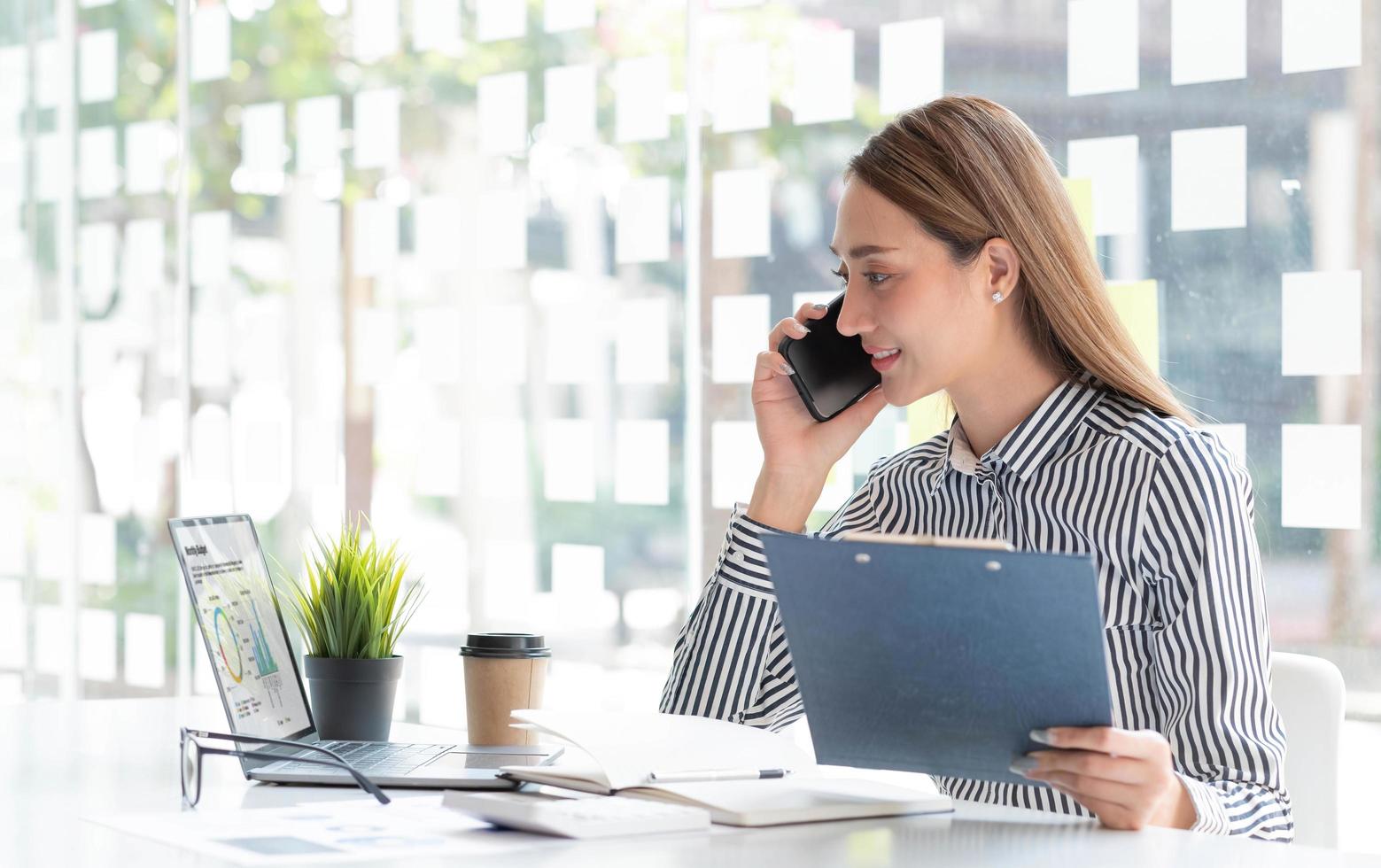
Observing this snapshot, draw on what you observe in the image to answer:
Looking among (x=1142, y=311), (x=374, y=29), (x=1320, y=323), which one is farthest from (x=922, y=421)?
(x=374, y=29)

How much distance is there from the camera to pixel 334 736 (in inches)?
69.1

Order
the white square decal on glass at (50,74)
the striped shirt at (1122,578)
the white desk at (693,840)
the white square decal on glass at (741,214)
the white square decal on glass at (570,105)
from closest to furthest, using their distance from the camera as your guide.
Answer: the white desk at (693,840) → the striped shirt at (1122,578) → the white square decal on glass at (741,214) → the white square decal on glass at (570,105) → the white square decal on glass at (50,74)

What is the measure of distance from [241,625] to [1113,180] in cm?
206

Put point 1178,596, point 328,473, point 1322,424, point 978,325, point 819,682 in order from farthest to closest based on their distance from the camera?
point 328,473 < point 1322,424 < point 978,325 < point 1178,596 < point 819,682

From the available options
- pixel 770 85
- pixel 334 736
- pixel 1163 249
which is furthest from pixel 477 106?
pixel 334 736

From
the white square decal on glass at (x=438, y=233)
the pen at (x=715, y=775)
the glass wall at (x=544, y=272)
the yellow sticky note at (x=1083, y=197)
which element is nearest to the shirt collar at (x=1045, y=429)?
the pen at (x=715, y=775)

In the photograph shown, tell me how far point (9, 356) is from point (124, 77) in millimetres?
884

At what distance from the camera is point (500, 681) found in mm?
1742

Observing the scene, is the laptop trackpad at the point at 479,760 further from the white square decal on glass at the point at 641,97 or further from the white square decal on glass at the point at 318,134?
the white square decal on glass at the point at 318,134

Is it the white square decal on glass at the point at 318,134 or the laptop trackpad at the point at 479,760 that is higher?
the white square decal on glass at the point at 318,134

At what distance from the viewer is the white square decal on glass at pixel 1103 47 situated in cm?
311

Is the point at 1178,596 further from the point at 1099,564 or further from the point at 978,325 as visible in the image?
the point at 978,325

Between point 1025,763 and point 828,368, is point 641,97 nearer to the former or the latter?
point 828,368

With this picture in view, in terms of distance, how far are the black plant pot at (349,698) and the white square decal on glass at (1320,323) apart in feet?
6.25
